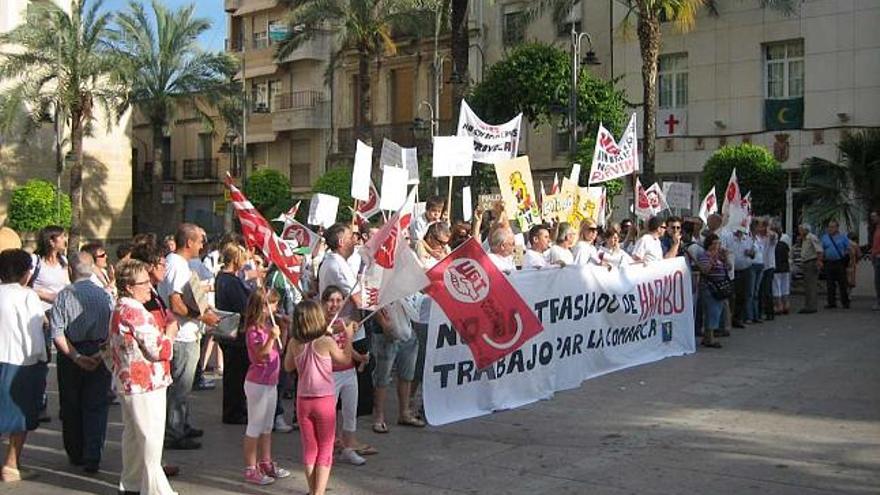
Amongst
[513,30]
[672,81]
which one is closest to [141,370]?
[672,81]

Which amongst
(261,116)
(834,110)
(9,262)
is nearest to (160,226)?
(261,116)

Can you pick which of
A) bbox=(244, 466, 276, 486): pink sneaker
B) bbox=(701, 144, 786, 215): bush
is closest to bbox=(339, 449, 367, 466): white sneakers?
bbox=(244, 466, 276, 486): pink sneaker

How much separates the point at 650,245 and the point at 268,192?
31.5 meters

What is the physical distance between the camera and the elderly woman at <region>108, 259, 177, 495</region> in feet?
19.9

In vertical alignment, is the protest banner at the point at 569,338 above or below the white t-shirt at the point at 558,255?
below

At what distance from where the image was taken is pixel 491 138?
46.3ft

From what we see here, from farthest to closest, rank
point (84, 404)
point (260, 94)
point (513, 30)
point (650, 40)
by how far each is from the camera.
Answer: point (260, 94), point (513, 30), point (650, 40), point (84, 404)

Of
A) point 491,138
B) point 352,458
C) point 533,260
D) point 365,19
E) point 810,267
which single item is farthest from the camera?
point 365,19

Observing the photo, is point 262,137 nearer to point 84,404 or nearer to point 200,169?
point 200,169

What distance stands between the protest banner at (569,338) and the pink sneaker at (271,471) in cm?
189

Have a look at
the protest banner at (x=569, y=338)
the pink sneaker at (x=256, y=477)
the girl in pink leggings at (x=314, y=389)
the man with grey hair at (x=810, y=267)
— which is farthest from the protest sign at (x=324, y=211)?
the man with grey hair at (x=810, y=267)

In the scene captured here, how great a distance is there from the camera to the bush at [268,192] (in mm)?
41853

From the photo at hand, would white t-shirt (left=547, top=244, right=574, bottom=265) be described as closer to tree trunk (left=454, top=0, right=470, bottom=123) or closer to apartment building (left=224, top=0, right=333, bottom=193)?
tree trunk (left=454, top=0, right=470, bottom=123)

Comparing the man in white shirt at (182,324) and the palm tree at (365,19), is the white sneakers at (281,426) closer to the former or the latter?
the man in white shirt at (182,324)
